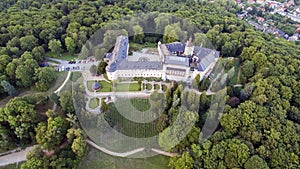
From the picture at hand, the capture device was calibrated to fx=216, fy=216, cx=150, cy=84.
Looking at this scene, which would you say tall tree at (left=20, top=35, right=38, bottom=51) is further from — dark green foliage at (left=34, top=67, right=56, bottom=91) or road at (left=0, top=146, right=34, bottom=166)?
road at (left=0, top=146, right=34, bottom=166)

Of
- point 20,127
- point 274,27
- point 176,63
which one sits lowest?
point 274,27

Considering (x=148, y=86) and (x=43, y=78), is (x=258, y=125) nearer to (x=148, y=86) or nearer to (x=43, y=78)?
(x=148, y=86)

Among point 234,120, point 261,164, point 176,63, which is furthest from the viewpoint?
point 176,63

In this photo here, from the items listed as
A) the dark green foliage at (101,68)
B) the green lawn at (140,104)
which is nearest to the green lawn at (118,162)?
the green lawn at (140,104)

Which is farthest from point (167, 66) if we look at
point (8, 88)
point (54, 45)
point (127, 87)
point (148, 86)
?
point (8, 88)

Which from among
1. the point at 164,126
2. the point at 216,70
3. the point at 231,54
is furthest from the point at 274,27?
the point at 164,126

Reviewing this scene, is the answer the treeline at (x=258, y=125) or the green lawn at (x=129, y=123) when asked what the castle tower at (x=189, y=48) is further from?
the green lawn at (x=129, y=123)

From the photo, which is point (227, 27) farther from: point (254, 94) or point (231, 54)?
point (254, 94)
